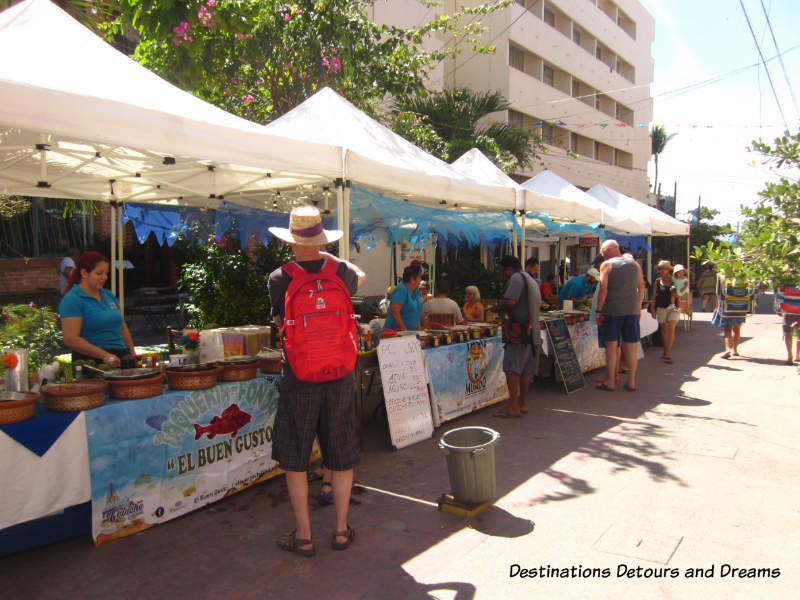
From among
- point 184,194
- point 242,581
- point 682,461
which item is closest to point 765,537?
point 682,461

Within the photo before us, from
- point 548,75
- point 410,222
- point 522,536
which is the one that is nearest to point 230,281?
point 410,222

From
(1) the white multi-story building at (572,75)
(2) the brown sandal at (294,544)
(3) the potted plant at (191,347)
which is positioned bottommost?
(2) the brown sandal at (294,544)

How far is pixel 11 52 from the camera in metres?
3.38

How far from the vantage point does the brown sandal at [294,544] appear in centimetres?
336

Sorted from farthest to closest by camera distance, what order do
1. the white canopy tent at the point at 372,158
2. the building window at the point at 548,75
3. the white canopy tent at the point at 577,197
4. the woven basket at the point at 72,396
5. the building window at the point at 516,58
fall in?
the building window at the point at 548,75 → the building window at the point at 516,58 → the white canopy tent at the point at 577,197 → the white canopy tent at the point at 372,158 → the woven basket at the point at 72,396

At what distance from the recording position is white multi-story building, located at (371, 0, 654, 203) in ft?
73.0

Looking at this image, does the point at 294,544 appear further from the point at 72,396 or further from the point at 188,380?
the point at 72,396

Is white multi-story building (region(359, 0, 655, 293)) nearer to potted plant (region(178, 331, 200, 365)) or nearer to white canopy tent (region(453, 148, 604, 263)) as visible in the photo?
white canopy tent (region(453, 148, 604, 263))

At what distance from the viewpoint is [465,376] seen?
648cm

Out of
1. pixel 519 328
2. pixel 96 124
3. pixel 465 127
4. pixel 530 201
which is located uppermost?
pixel 465 127

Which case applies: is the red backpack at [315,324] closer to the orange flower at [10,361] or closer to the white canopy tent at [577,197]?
the orange flower at [10,361]

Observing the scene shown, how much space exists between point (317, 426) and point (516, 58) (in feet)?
79.7

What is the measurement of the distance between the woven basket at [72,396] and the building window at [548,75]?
85.6ft

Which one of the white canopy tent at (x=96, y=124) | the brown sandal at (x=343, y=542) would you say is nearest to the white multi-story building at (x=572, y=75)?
the white canopy tent at (x=96, y=124)
